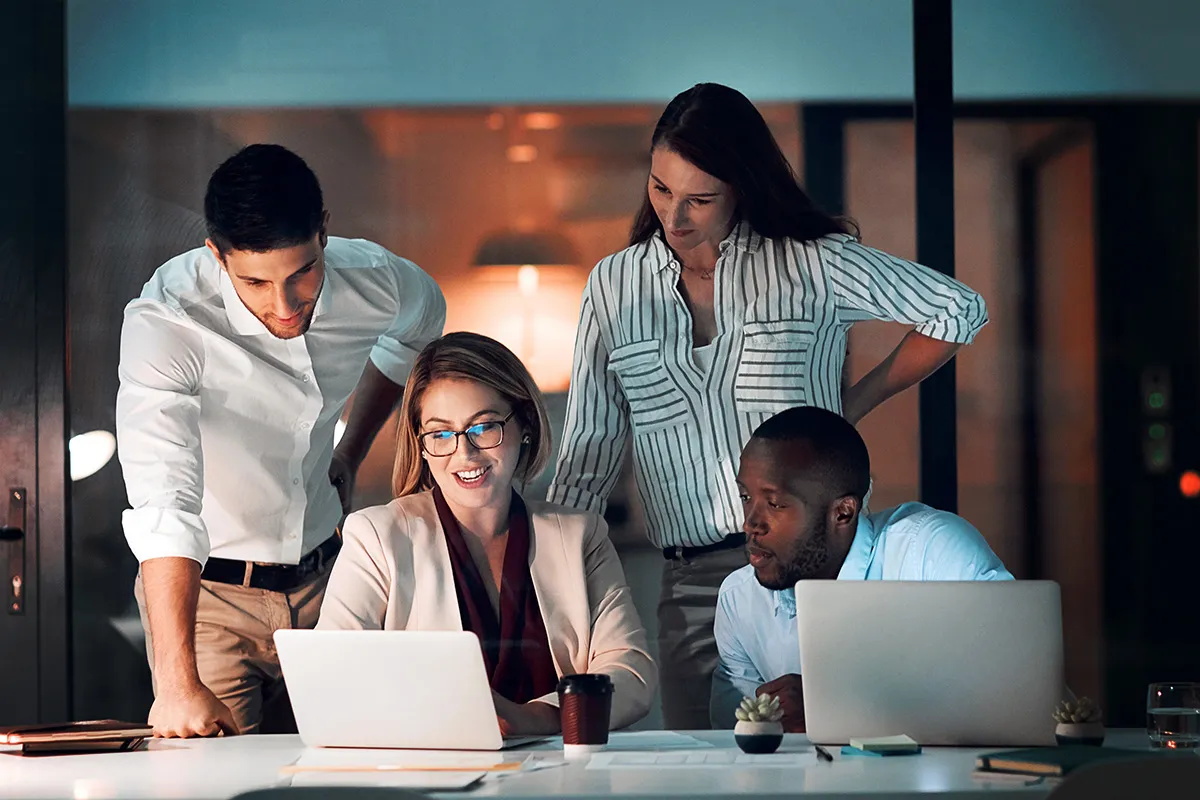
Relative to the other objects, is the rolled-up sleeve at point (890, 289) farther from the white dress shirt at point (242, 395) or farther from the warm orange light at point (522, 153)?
the white dress shirt at point (242, 395)

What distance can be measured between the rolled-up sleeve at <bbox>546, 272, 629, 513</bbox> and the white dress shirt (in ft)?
1.37

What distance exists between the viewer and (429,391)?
3.72m

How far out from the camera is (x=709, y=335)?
380 cm

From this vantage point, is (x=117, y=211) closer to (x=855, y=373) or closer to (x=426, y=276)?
(x=426, y=276)

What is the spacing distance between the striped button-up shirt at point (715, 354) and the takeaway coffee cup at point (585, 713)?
110 cm

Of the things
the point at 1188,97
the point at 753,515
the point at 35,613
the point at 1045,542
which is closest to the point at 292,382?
the point at 35,613

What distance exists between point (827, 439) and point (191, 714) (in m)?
1.86

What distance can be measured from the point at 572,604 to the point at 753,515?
0.60 meters

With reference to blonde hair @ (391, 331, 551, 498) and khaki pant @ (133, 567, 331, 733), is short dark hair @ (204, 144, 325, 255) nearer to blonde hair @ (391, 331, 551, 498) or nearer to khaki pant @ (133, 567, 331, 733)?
blonde hair @ (391, 331, 551, 498)

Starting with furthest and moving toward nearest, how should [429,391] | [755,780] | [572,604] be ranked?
[429,391], [572,604], [755,780]

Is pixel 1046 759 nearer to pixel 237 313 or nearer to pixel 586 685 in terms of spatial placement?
pixel 586 685

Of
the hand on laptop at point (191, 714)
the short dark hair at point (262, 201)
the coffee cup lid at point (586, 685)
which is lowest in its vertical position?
the hand on laptop at point (191, 714)

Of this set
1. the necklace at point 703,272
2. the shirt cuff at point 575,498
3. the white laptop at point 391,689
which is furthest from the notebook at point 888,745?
the necklace at point 703,272

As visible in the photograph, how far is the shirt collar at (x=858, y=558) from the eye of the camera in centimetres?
351
